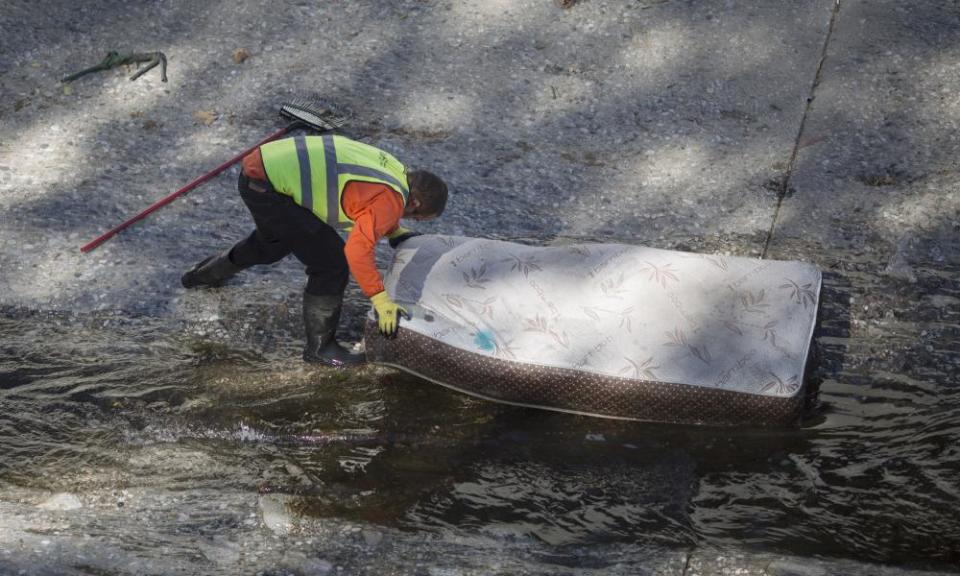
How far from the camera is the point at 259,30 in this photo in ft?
24.7

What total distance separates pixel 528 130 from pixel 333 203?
8.54 ft

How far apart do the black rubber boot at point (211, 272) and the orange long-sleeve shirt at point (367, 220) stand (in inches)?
45.1

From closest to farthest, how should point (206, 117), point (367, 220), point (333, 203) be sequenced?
point (367, 220)
point (333, 203)
point (206, 117)

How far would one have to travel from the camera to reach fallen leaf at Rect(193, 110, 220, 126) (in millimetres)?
6820

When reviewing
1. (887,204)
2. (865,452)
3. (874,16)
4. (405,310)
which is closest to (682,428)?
(865,452)

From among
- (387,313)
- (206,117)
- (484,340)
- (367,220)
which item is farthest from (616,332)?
(206,117)

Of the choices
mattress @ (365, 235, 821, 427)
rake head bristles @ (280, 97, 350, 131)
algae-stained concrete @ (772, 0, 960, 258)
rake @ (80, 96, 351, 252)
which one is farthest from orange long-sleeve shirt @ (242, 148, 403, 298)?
algae-stained concrete @ (772, 0, 960, 258)

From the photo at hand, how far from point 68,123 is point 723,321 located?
471 centimetres

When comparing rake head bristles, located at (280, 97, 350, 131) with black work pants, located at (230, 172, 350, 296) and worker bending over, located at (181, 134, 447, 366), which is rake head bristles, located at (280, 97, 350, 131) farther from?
→ worker bending over, located at (181, 134, 447, 366)

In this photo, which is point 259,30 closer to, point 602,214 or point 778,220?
point 602,214

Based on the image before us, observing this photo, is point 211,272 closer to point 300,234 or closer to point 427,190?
point 300,234

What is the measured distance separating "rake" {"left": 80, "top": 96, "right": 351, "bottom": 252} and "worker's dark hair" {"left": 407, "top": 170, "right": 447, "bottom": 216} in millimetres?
2047

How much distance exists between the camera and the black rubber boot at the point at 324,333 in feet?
16.1

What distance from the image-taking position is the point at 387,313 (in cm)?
456
